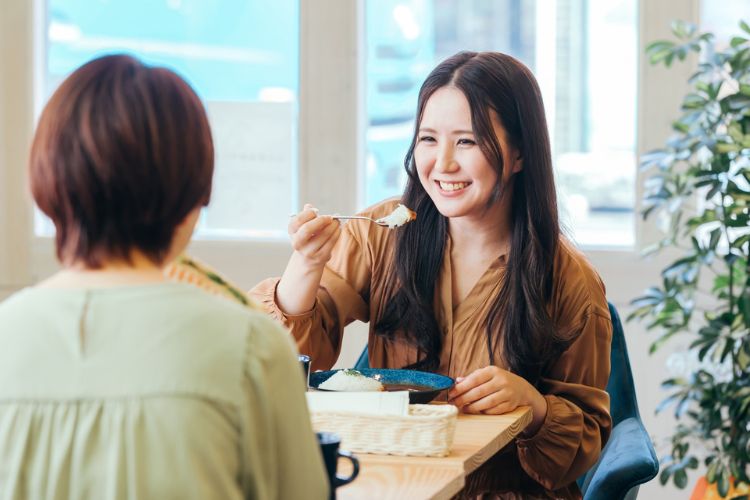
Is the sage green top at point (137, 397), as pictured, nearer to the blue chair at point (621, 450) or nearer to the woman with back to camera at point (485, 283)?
the woman with back to camera at point (485, 283)

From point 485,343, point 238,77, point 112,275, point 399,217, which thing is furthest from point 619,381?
point 238,77

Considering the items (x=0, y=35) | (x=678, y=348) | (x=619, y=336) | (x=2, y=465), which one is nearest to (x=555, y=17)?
(x=678, y=348)

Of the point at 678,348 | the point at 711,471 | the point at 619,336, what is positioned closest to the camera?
the point at 619,336

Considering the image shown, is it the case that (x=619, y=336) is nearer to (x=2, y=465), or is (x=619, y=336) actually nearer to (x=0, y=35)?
(x=2, y=465)

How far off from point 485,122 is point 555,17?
1546 millimetres

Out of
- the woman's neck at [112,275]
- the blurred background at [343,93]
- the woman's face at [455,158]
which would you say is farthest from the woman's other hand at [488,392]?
the blurred background at [343,93]

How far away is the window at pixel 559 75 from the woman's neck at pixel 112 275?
96.5 inches

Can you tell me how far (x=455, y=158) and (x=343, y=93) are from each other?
1.55 metres

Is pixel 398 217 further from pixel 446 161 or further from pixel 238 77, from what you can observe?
pixel 238 77

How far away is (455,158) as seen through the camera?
194cm

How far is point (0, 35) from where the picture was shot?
3.61 metres

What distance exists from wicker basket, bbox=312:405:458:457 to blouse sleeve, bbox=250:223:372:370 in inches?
19.8

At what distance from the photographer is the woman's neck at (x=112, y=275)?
962mm

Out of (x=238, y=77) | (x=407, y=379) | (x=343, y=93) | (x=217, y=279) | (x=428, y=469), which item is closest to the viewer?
(x=217, y=279)
